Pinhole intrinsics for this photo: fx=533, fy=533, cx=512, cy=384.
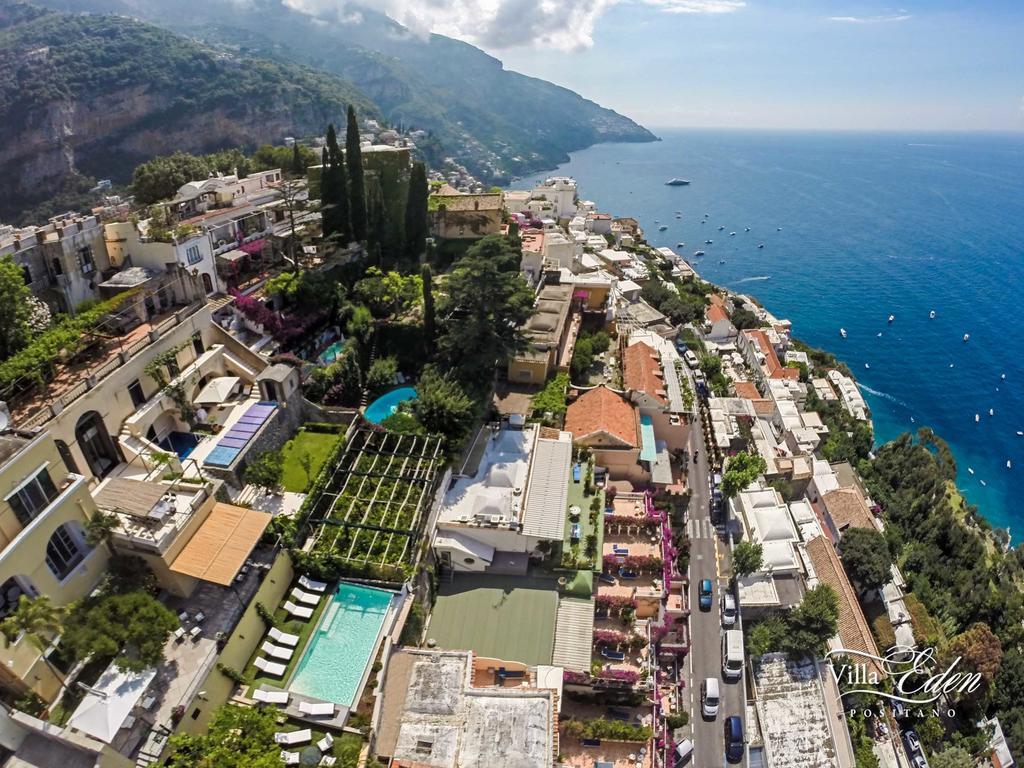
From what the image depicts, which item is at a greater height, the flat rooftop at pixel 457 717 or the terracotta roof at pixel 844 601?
the flat rooftop at pixel 457 717

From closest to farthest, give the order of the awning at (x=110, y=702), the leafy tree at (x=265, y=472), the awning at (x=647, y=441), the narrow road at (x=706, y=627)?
the awning at (x=110, y=702) → the leafy tree at (x=265, y=472) → the narrow road at (x=706, y=627) → the awning at (x=647, y=441)

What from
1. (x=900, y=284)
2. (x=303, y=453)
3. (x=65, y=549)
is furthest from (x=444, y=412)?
(x=900, y=284)

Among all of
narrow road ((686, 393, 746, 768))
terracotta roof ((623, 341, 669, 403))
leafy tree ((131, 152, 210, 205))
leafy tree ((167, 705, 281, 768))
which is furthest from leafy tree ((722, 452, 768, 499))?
leafy tree ((131, 152, 210, 205))

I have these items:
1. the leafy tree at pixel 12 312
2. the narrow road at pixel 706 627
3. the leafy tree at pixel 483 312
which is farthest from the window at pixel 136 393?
the narrow road at pixel 706 627

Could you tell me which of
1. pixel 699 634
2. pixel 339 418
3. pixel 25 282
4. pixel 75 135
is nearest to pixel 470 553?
pixel 339 418

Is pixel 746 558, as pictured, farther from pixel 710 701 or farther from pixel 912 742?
pixel 912 742

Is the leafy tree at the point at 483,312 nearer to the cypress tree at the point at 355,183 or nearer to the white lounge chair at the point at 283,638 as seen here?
the cypress tree at the point at 355,183

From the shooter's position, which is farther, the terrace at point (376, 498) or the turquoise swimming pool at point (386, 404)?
the turquoise swimming pool at point (386, 404)
